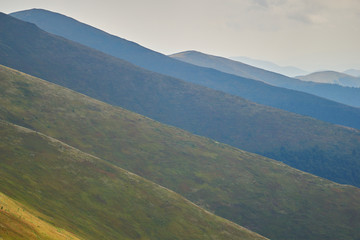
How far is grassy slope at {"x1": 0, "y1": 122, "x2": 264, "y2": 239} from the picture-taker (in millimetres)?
61500

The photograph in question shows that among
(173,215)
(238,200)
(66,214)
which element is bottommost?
(238,200)

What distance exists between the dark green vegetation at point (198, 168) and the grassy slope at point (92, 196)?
3675cm

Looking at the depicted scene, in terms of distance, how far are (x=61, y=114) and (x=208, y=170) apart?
226ft

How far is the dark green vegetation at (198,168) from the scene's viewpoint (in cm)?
12888

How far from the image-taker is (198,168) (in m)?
152

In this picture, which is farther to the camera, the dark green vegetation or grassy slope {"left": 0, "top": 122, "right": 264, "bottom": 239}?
the dark green vegetation

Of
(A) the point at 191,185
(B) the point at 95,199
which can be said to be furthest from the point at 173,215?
(A) the point at 191,185

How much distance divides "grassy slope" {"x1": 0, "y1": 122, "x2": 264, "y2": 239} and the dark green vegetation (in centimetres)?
3675

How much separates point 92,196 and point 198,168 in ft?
263

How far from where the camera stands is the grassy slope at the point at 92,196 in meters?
61.5

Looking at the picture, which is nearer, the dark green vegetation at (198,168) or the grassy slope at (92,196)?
the grassy slope at (92,196)

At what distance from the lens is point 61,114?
148 m

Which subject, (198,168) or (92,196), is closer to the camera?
(92,196)

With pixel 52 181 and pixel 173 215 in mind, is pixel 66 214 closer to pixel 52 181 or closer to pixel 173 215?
pixel 52 181
